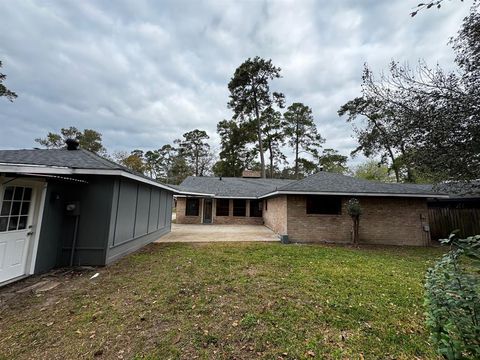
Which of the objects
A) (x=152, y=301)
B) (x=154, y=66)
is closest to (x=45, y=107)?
(x=154, y=66)

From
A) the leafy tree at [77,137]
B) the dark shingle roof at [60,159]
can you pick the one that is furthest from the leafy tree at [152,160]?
the dark shingle roof at [60,159]

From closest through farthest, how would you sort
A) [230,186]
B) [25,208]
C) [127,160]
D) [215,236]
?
[25,208]
[215,236]
[230,186]
[127,160]

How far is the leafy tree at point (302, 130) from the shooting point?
24625mm

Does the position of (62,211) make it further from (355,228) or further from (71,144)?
(355,228)

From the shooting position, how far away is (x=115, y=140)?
30.4 m

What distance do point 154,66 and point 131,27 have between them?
99.2 inches

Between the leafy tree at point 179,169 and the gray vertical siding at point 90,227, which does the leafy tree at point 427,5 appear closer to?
the gray vertical siding at point 90,227

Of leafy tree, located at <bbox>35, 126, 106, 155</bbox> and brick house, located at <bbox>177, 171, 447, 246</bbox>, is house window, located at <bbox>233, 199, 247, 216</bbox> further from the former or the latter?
leafy tree, located at <bbox>35, 126, 106, 155</bbox>

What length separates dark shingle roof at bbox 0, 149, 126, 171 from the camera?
5.18m

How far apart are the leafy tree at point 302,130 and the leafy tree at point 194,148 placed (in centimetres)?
1346

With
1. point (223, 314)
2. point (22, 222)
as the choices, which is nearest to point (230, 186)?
point (22, 222)

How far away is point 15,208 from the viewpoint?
4.47 metres

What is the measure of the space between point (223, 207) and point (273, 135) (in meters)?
13.0

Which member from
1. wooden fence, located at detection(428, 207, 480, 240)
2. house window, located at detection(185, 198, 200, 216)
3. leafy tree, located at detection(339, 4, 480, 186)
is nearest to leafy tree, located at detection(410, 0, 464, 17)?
leafy tree, located at detection(339, 4, 480, 186)
